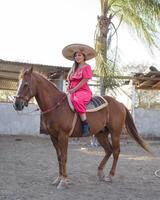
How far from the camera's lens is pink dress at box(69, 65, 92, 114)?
22.5 ft

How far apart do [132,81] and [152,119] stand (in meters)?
2.25

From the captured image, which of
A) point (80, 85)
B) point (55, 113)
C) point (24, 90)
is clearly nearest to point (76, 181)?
point (55, 113)

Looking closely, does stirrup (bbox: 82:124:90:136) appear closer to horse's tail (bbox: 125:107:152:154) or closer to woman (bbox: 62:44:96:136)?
woman (bbox: 62:44:96:136)

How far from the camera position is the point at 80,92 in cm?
700

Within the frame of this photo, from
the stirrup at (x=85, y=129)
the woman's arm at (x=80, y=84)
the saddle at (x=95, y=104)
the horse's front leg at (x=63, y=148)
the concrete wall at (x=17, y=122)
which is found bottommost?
the concrete wall at (x=17, y=122)

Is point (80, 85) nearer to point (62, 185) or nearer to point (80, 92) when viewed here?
point (80, 92)

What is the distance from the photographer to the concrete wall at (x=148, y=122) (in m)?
20.0

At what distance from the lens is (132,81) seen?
19.5 meters

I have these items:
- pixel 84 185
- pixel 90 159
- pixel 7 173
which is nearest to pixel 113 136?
pixel 84 185

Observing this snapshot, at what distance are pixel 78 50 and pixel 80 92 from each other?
75cm

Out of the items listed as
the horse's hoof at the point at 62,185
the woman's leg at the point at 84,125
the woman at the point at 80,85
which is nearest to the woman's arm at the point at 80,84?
the woman at the point at 80,85

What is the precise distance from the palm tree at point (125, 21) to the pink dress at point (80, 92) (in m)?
7.64

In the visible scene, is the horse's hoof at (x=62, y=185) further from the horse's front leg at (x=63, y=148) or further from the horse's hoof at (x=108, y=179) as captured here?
the horse's hoof at (x=108, y=179)

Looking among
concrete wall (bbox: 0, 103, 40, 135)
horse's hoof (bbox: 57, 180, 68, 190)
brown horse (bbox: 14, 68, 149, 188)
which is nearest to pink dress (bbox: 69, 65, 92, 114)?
brown horse (bbox: 14, 68, 149, 188)
